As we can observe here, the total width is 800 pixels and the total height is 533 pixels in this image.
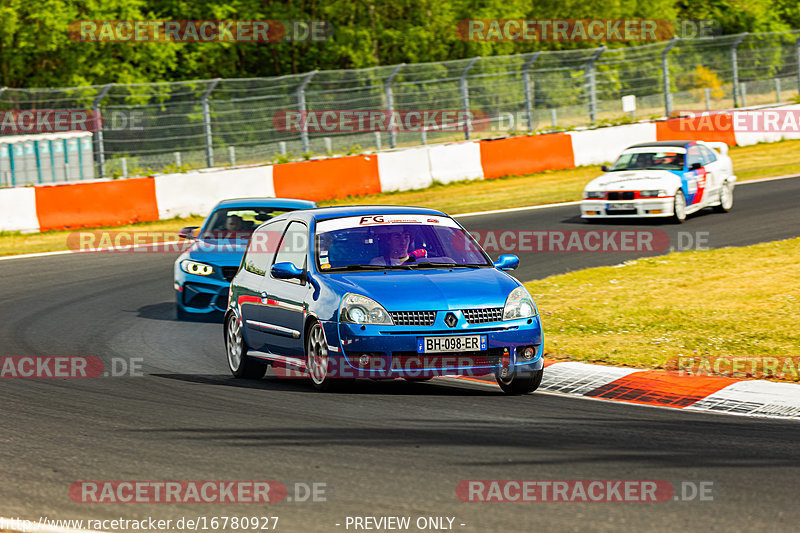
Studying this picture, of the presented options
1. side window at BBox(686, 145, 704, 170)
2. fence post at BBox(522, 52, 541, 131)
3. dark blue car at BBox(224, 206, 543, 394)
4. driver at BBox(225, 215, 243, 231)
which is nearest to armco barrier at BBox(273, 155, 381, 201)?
fence post at BBox(522, 52, 541, 131)

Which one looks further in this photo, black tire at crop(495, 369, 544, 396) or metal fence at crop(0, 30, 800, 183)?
metal fence at crop(0, 30, 800, 183)

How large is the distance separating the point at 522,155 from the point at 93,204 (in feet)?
34.1

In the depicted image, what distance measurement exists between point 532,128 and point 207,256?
1689 centimetres

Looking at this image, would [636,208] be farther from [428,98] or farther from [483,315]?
[483,315]

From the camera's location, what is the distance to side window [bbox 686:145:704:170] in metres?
20.2

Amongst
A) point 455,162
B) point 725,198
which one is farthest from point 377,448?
point 455,162

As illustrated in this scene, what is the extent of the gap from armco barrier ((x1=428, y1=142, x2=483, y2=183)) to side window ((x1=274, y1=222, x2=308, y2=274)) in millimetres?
16933

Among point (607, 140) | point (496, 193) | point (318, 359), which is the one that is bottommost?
point (318, 359)

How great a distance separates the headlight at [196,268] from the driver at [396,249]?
4309 millimetres

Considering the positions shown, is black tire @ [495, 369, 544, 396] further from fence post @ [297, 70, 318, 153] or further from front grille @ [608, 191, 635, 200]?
fence post @ [297, 70, 318, 153]

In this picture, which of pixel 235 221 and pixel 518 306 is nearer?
pixel 518 306

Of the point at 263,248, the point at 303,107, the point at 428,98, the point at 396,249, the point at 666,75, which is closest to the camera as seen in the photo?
the point at 396,249

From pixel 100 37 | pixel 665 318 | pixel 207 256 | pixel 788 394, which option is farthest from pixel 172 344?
pixel 100 37

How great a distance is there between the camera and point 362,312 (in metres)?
8.40
